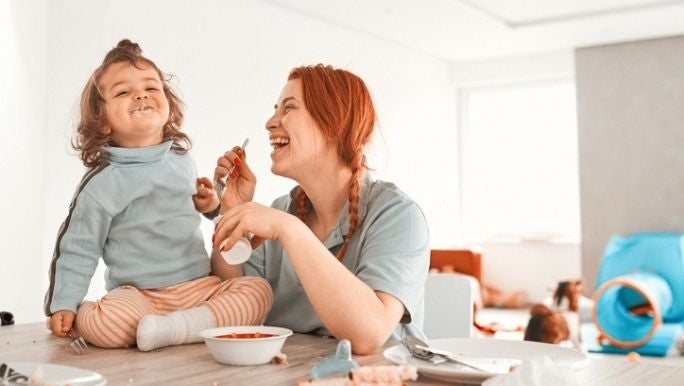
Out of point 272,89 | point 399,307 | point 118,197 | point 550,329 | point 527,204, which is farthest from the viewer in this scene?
point 527,204

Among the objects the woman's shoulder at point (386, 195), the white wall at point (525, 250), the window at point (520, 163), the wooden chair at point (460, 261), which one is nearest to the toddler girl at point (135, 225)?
the woman's shoulder at point (386, 195)

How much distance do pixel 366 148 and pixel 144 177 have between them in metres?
0.46

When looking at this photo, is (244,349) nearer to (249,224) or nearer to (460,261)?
(249,224)

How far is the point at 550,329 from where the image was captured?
4.60 meters

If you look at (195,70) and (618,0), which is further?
(618,0)

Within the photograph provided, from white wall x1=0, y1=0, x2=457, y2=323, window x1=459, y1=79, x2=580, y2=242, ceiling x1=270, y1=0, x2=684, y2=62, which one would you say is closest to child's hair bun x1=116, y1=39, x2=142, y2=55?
white wall x1=0, y1=0, x2=457, y2=323

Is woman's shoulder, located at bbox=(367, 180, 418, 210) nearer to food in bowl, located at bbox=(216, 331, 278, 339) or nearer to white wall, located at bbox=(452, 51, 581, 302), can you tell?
food in bowl, located at bbox=(216, 331, 278, 339)

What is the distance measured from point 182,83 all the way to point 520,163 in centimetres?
A: 392

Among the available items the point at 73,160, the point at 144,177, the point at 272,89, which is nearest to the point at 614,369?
the point at 144,177

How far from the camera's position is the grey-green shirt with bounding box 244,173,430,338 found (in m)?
1.31

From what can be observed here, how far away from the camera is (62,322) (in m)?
1.29

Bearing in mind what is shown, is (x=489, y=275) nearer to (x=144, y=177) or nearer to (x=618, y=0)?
(x=618, y=0)

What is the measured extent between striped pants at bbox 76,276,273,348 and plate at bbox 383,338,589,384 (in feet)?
1.06

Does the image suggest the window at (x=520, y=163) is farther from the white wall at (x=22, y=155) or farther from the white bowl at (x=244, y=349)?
the white bowl at (x=244, y=349)
